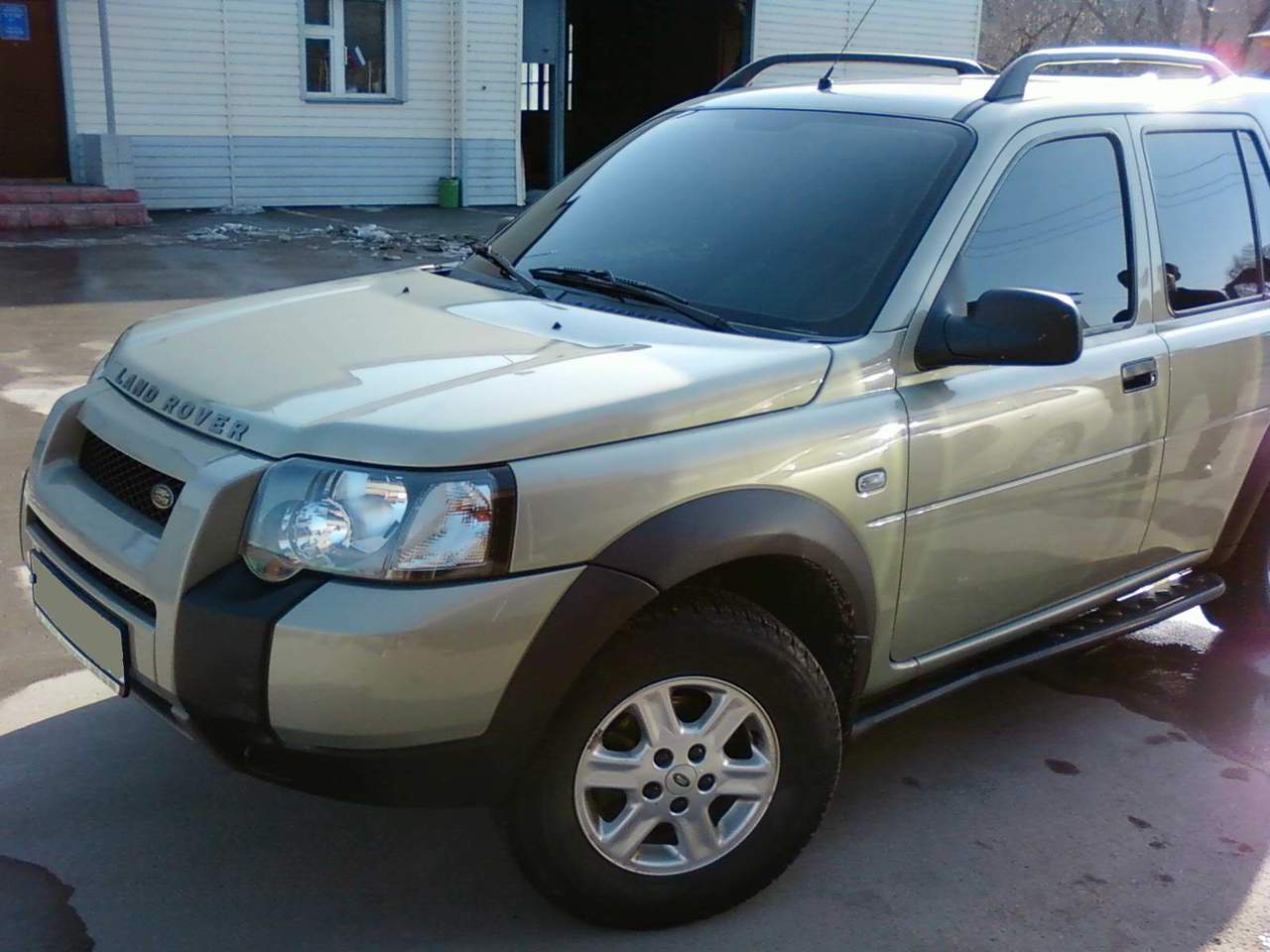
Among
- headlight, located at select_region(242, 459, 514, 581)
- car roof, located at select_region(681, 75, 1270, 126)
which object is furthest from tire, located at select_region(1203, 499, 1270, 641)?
headlight, located at select_region(242, 459, 514, 581)

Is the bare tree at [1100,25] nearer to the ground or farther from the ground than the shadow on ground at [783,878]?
farther from the ground

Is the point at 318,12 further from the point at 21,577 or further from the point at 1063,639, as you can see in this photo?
the point at 1063,639

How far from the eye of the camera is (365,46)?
18.0m

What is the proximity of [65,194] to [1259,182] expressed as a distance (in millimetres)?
13939

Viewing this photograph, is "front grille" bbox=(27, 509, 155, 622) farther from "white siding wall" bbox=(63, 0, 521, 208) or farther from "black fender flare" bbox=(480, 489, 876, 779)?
"white siding wall" bbox=(63, 0, 521, 208)

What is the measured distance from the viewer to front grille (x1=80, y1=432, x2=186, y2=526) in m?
2.80

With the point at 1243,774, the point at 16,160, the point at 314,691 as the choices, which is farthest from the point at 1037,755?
the point at 16,160

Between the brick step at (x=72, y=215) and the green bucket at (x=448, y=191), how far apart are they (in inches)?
172

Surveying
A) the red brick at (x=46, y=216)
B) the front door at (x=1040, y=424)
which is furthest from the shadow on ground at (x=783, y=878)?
the red brick at (x=46, y=216)

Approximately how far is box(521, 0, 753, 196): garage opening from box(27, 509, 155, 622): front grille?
777 inches

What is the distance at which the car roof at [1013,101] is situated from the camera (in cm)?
362

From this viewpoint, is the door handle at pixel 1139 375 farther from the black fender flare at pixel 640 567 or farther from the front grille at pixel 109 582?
the front grille at pixel 109 582

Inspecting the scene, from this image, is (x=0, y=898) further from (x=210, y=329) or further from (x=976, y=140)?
(x=976, y=140)

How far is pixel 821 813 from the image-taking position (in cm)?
314
